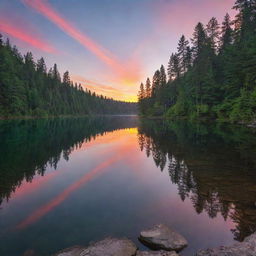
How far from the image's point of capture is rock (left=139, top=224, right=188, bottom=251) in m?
5.17

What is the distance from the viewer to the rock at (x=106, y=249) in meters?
4.73

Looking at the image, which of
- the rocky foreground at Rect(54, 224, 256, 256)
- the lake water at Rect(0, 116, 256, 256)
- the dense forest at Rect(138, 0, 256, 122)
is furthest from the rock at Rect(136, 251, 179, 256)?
the dense forest at Rect(138, 0, 256, 122)

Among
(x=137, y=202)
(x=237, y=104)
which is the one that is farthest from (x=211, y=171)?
(x=237, y=104)

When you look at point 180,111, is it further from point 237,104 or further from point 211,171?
point 211,171

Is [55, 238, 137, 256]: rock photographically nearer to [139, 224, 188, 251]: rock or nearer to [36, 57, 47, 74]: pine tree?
[139, 224, 188, 251]: rock

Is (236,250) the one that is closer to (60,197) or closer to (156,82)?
(60,197)

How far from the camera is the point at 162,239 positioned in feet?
17.5

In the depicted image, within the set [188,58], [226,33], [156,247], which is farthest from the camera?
[188,58]

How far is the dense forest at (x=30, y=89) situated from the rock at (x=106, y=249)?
189ft

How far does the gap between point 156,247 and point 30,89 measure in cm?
8133

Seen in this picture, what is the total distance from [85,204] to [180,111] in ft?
174

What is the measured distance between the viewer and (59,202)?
8250mm

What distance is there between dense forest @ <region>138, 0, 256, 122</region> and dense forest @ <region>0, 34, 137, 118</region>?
44.6 meters

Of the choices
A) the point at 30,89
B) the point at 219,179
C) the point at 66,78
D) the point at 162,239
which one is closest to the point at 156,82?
the point at 30,89
